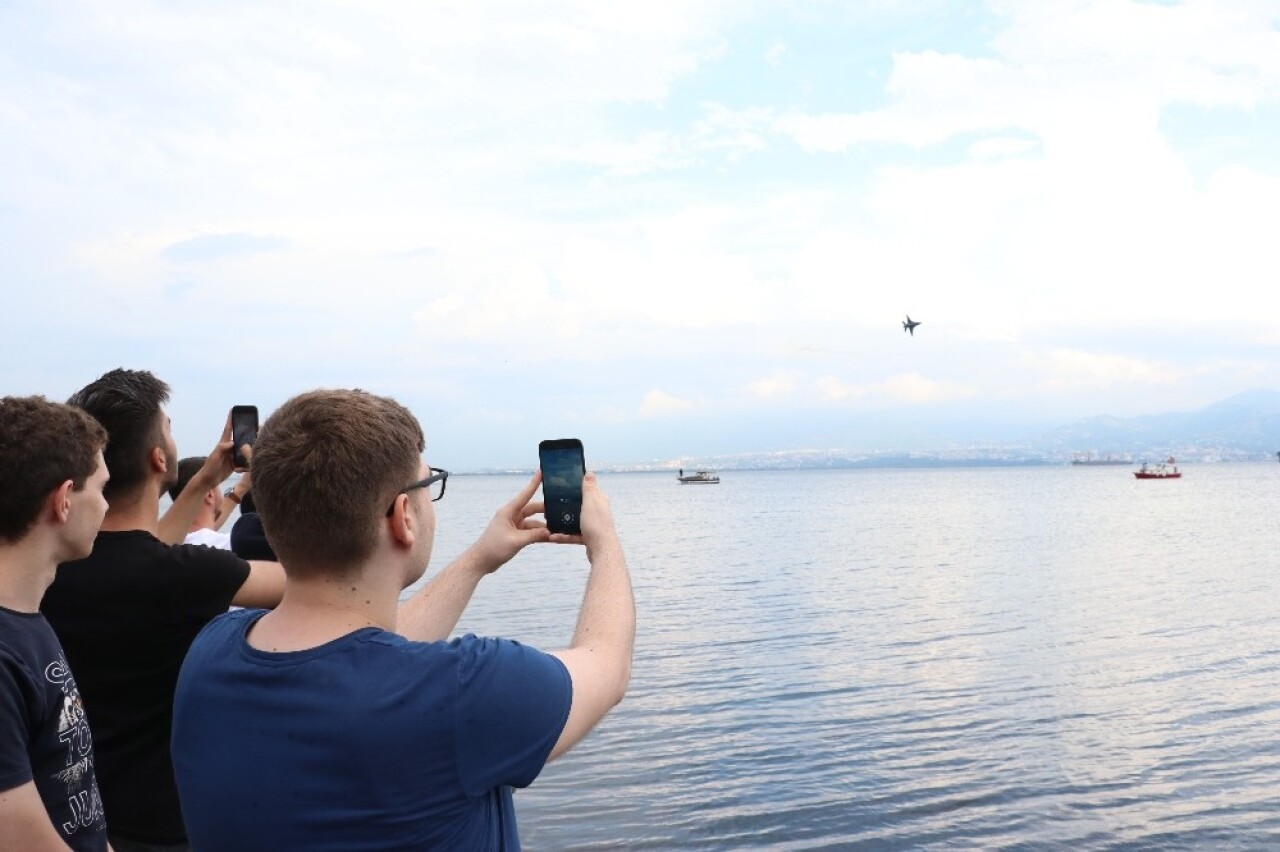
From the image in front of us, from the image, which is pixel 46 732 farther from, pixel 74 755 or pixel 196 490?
pixel 196 490

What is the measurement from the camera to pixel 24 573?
317 cm

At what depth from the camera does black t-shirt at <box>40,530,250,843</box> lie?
3.66 m

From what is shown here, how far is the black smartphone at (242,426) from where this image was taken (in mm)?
4430

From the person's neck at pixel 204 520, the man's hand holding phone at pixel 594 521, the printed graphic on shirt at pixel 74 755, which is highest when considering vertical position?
the man's hand holding phone at pixel 594 521

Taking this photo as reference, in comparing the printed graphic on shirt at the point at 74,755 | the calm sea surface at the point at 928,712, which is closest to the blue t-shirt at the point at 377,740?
the printed graphic on shirt at the point at 74,755

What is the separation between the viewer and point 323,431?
2.15 meters

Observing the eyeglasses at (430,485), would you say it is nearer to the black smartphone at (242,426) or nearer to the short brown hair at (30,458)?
the short brown hair at (30,458)

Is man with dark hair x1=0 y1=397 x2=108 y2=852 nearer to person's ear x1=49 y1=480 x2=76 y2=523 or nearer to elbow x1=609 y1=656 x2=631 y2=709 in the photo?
person's ear x1=49 y1=480 x2=76 y2=523

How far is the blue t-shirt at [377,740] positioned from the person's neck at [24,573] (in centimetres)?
132

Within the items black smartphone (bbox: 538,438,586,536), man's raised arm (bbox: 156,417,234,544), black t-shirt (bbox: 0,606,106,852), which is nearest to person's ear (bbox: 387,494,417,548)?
black smartphone (bbox: 538,438,586,536)

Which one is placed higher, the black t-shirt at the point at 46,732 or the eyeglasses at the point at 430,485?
the eyeglasses at the point at 430,485

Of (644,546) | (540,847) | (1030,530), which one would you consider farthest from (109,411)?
(1030,530)

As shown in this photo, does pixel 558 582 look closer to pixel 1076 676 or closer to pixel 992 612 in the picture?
pixel 992 612

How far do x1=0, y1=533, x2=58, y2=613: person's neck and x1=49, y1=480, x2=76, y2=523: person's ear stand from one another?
0.28 feet
